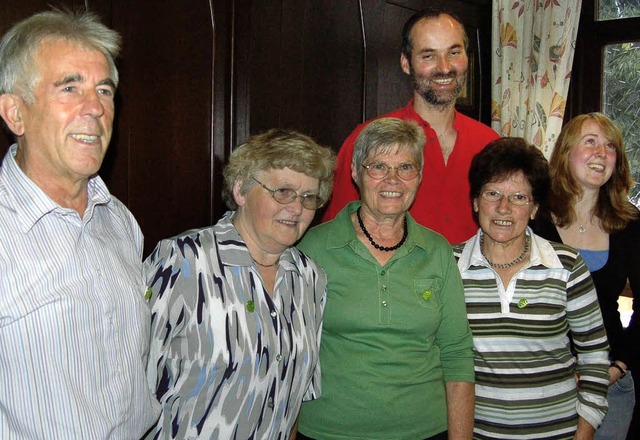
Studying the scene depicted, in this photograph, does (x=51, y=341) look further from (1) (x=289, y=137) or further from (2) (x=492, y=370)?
(2) (x=492, y=370)


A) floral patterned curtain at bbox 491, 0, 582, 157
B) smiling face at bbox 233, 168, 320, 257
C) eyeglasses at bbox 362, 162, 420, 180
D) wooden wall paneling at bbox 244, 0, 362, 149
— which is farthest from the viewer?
floral patterned curtain at bbox 491, 0, 582, 157

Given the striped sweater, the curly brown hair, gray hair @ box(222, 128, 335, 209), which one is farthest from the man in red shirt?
gray hair @ box(222, 128, 335, 209)

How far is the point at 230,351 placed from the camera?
5.55 feet

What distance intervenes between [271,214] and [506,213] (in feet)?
2.53

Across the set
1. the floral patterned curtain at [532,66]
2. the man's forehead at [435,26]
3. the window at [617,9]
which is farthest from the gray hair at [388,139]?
the window at [617,9]

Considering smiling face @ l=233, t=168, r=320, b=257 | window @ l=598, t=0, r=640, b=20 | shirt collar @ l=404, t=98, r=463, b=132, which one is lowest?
smiling face @ l=233, t=168, r=320, b=257

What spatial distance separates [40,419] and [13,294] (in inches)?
9.5

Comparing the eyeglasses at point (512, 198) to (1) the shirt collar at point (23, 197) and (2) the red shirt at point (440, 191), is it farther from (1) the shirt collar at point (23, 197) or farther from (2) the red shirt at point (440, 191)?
(1) the shirt collar at point (23, 197)

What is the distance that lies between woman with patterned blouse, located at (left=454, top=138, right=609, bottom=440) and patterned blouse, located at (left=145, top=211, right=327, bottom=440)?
2.04 ft

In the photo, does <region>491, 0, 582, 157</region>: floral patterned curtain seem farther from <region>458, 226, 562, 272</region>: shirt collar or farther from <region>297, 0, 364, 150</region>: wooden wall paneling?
<region>458, 226, 562, 272</region>: shirt collar

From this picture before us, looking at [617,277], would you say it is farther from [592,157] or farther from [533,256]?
[533,256]

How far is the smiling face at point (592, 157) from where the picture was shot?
2559 mm

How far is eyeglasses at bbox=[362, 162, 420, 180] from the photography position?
206 cm

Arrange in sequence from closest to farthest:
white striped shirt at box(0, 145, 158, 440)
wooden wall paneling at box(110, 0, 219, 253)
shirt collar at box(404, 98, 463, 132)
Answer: white striped shirt at box(0, 145, 158, 440) < wooden wall paneling at box(110, 0, 219, 253) < shirt collar at box(404, 98, 463, 132)
